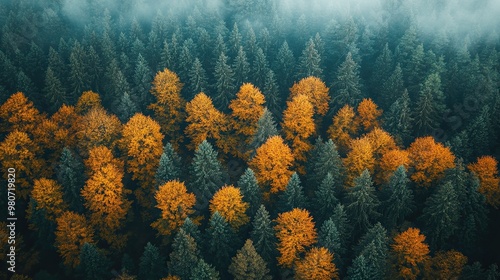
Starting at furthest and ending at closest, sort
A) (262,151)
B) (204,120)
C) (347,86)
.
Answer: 1. (347,86)
2. (204,120)
3. (262,151)

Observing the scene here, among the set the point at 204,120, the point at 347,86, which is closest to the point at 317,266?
the point at 204,120

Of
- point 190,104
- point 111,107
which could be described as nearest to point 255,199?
point 190,104

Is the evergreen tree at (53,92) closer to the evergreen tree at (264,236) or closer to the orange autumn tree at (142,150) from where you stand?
the orange autumn tree at (142,150)

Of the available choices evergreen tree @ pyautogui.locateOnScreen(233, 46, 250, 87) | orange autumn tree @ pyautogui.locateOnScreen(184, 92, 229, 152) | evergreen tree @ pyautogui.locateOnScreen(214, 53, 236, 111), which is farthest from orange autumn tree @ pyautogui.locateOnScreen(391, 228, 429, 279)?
evergreen tree @ pyautogui.locateOnScreen(233, 46, 250, 87)

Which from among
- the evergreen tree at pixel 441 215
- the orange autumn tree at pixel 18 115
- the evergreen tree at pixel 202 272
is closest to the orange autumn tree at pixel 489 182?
the evergreen tree at pixel 441 215

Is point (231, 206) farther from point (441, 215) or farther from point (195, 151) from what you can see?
point (441, 215)

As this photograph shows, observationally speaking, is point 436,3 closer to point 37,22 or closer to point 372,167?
point 372,167
